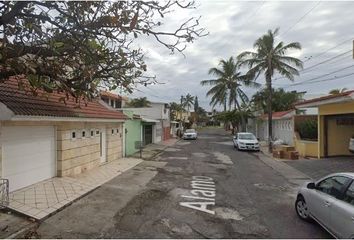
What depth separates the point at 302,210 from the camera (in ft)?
31.1

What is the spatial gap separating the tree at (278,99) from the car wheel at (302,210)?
4016 centimetres

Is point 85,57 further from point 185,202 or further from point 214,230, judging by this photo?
point 185,202

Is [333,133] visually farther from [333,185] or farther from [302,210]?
[333,185]

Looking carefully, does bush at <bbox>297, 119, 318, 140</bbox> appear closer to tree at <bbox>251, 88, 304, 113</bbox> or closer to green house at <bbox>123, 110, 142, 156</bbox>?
green house at <bbox>123, 110, 142, 156</bbox>

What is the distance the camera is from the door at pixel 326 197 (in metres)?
7.68

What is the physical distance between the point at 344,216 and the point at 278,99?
44.4 metres

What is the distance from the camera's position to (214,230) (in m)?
8.45

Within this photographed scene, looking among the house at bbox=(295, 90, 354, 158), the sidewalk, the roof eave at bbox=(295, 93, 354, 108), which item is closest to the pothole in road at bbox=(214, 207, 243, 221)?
the roof eave at bbox=(295, 93, 354, 108)

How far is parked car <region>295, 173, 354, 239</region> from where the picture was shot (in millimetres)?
6918

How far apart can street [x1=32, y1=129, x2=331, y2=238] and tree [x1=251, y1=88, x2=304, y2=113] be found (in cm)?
3456

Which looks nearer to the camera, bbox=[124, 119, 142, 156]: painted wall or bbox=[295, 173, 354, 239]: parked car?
bbox=[295, 173, 354, 239]: parked car

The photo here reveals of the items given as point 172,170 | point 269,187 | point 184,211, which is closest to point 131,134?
point 172,170

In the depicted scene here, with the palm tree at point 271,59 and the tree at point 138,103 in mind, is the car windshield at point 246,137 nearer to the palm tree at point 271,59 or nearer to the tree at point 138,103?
the palm tree at point 271,59

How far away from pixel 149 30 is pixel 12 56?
2.74 metres
